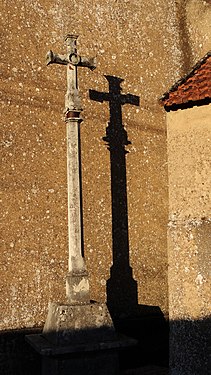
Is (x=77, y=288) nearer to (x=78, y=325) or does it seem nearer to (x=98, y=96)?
(x=78, y=325)

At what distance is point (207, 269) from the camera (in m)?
5.48

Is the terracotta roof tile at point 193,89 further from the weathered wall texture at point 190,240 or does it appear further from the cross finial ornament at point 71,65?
the cross finial ornament at point 71,65

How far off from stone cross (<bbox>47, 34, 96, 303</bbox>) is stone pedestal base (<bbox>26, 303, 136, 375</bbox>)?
0.20m

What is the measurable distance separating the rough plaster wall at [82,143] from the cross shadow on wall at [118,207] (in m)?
0.09

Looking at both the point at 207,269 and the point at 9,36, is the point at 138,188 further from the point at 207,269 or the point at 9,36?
A: the point at 9,36

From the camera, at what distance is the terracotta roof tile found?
18.8 feet

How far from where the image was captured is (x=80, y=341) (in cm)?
541

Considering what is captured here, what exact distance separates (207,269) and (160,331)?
2.15 m

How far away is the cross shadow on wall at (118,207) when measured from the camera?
6984 mm

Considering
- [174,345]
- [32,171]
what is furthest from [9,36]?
[174,345]

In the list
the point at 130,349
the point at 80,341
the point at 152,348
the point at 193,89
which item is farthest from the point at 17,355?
the point at 193,89

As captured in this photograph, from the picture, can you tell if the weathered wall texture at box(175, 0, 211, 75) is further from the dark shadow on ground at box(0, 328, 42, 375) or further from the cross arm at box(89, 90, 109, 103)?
the dark shadow on ground at box(0, 328, 42, 375)

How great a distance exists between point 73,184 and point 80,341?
1684mm

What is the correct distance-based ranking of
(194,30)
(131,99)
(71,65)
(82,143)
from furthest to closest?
1. (194,30)
2. (131,99)
3. (82,143)
4. (71,65)
